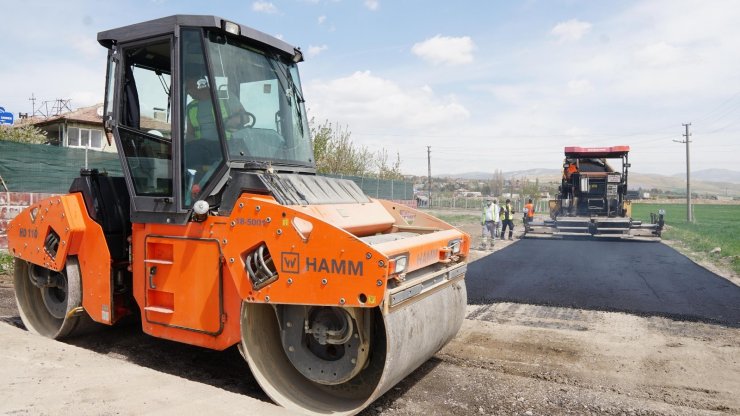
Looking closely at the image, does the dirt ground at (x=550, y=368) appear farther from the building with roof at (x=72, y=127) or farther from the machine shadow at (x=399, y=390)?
the building with roof at (x=72, y=127)

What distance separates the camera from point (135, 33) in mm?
4453

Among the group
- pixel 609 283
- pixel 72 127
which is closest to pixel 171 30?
pixel 609 283

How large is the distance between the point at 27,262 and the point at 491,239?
40.8ft

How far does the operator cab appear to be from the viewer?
416cm

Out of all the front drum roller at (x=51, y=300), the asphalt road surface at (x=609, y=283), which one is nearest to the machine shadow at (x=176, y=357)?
the front drum roller at (x=51, y=300)

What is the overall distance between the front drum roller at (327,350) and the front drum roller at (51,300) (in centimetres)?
187

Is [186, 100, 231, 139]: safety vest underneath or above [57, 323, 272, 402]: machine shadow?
above

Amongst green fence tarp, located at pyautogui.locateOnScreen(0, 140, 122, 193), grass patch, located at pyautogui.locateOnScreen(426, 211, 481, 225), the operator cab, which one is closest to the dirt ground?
the operator cab

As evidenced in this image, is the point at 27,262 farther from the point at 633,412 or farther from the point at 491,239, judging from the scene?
the point at 491,239

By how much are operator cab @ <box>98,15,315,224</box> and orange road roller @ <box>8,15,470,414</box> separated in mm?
11

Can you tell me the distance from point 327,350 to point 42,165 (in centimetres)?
707

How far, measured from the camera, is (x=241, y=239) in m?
3.81

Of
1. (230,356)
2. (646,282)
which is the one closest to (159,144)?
(230,356)

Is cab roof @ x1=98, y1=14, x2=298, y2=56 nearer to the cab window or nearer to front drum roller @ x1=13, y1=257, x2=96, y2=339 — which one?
the cab window
